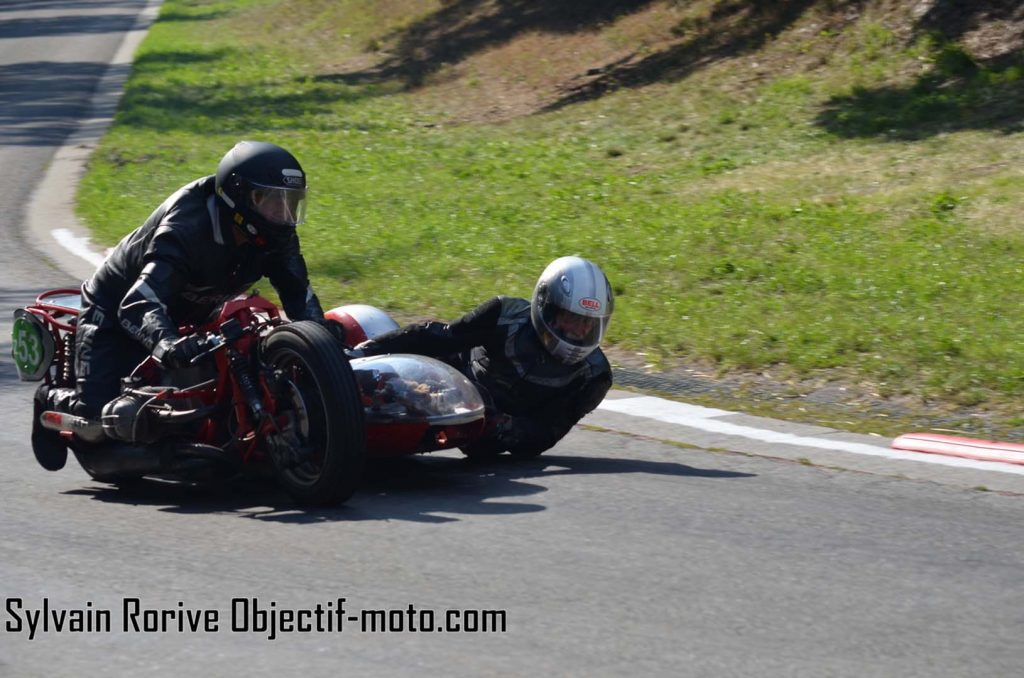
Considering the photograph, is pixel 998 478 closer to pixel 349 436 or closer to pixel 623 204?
pixel 349 436

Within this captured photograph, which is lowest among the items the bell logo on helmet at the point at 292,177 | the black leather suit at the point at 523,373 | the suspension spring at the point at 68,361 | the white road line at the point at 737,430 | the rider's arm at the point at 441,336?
the white road line at the point at 737,430

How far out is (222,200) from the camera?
6.84 meters

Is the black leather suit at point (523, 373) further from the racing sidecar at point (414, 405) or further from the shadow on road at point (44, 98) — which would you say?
the shadow on road at point (44, 98)

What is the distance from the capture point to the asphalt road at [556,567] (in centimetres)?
485

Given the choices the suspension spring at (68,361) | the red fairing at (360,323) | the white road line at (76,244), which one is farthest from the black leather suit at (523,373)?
the white road line at (76,244)

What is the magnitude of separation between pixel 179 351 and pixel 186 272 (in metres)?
0.55

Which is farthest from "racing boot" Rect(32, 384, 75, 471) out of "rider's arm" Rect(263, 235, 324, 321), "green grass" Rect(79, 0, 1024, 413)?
"green grass" Rect(79, 0, 1024, 413)

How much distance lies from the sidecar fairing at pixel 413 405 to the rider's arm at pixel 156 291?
877 millimetres

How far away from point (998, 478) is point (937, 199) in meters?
6.74

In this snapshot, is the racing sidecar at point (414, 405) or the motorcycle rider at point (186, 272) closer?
the motorcycle rider at point (186, 272)

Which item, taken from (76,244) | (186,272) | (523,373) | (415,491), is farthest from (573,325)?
(76,244)

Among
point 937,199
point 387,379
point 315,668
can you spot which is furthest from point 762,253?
point 315,668

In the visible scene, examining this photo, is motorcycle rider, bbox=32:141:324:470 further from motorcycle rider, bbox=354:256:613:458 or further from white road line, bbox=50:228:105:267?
white road line, bbox=50:228:105:267

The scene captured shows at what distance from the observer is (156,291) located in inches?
265
